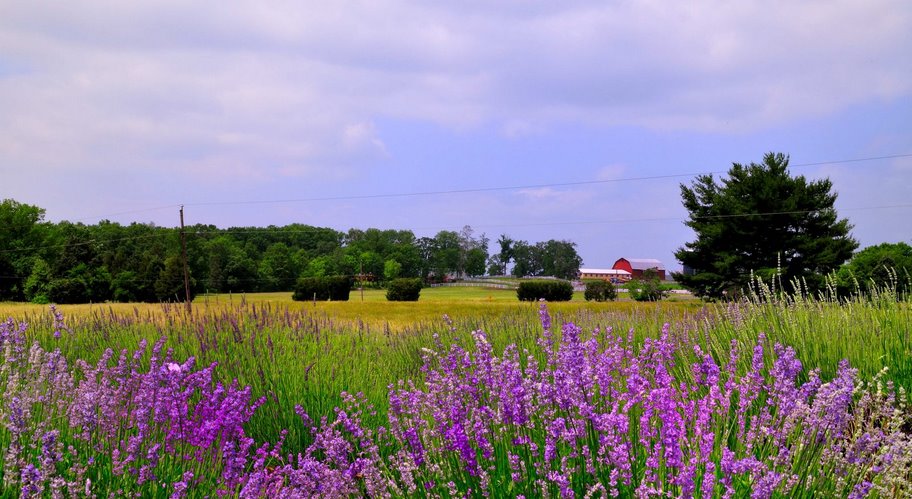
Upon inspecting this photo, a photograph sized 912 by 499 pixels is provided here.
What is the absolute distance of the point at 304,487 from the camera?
323 cm

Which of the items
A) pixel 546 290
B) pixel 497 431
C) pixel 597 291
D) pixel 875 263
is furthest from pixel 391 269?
pixel 497 431

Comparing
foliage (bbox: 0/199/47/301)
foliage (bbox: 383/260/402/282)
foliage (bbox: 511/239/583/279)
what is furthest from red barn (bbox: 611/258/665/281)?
foliage (bbox: 0/199/47/301)

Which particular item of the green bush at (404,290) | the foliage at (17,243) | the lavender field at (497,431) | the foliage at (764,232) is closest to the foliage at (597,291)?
the foliage at (764,232)

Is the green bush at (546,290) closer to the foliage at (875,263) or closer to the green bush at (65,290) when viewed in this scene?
the foliage at (875,263)

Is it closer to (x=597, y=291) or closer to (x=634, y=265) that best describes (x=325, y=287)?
(x=597, y=291)

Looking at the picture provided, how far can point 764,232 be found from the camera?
35.9m

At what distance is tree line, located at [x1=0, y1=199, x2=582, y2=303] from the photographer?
48.9m

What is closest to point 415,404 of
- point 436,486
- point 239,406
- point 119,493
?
point 436,486

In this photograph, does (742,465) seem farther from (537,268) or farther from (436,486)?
(537,268)

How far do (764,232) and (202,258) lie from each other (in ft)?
161

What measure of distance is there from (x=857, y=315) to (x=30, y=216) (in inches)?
2696

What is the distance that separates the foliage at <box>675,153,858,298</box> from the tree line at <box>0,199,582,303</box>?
26.2 metres

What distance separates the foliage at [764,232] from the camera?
113 feet

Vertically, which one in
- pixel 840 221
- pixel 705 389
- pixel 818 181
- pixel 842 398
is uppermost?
pixel 818 181
